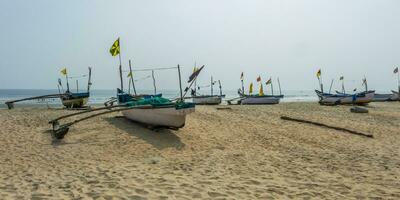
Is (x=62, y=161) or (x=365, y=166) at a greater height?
(x=62, y=161)

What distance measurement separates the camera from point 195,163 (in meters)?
9.20

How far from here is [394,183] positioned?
293 inches

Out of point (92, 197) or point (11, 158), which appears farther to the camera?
point (11, 158)

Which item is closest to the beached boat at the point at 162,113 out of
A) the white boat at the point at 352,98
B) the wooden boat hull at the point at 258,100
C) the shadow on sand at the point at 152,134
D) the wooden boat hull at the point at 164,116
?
the wooden boat hull at the point at 164,116

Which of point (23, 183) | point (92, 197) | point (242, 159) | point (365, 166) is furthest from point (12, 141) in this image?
point (365, 166)

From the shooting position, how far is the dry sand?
6.64m

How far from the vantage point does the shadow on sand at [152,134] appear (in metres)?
11.7

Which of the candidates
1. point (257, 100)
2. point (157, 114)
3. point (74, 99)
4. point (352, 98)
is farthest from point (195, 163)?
point (257, 100)

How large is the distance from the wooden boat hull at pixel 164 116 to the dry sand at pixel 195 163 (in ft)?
1.46

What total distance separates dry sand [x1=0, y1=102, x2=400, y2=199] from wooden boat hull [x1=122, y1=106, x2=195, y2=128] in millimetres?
444

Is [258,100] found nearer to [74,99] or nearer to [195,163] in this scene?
[74,99]

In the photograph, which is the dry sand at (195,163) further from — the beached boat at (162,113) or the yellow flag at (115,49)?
the yellow flag at (115,49)

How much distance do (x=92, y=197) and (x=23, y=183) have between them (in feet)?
7.07

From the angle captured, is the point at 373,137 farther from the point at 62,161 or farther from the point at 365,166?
the point at 62,161
